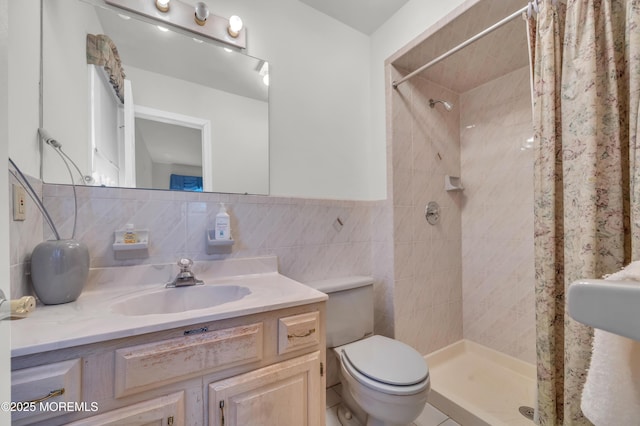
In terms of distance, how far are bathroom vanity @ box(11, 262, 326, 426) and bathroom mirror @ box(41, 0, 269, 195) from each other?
58cm

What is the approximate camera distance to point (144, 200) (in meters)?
1.18

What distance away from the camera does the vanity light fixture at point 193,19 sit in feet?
4.03

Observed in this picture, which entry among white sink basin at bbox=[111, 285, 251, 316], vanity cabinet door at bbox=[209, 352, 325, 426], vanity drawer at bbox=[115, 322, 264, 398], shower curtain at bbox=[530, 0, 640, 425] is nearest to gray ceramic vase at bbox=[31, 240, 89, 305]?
white sink basin at bbox=[111, 285, 251, 316]

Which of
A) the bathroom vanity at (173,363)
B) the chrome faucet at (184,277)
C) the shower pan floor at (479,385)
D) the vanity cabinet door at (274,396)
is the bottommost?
the shower pan floor at (479,385)

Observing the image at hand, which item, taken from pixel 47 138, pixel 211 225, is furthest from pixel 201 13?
pixel 211 225

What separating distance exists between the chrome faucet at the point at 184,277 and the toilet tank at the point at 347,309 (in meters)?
0.61

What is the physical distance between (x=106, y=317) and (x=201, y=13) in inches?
55.3

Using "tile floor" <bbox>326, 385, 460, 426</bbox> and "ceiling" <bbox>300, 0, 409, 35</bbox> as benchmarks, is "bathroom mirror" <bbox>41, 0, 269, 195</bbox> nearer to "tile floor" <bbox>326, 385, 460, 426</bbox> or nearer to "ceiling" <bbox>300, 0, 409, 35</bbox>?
"ceiling" <bbox>300, 0, 409, 35</bbox>

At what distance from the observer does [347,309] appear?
149 centimetres

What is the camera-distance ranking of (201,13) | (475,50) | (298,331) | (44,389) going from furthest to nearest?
(475,50) < (201,13) < (298,331) < (44,389)

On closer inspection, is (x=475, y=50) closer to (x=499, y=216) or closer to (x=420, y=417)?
(x=499, y=216)

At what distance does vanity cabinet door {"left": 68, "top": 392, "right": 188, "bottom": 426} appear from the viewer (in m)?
0.67

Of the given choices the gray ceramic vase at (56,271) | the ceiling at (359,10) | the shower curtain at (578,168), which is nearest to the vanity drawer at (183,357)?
the gray ceramic vase at (56,271)

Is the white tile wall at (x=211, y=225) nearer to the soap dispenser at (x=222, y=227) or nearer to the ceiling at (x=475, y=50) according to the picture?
the soap dispenser at (x=222, y=227)
